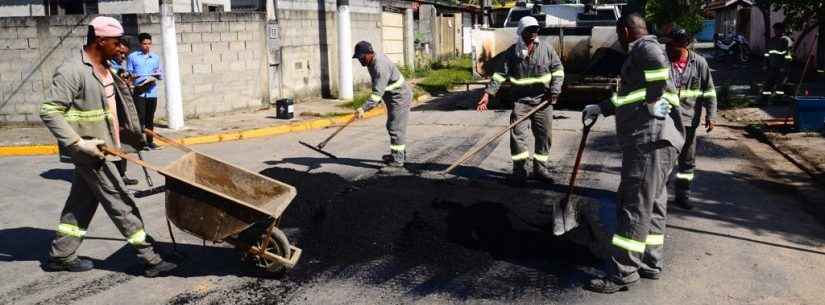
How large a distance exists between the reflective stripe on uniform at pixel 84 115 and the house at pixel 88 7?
30.1ft

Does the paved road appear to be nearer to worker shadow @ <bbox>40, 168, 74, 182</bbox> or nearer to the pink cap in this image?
worker shadow @ <bbox>40, 168, 74, 182</bbox>

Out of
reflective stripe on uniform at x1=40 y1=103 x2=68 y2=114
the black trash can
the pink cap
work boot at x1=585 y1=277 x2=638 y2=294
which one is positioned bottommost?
work boot at x1=585 y1=277 x2=638 y2=294

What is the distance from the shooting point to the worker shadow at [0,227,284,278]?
4848 millimetres

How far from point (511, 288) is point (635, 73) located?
1575 millimetres

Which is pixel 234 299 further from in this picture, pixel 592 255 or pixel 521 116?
pixel 521 116

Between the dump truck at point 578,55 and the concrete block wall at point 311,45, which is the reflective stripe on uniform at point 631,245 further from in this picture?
the concrete block wall at point 311,45

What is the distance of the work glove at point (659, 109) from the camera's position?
435cm

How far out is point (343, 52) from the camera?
15.0 m

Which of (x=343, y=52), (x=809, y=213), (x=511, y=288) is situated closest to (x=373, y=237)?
(x=511, y=288)

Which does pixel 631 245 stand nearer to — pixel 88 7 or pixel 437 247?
pixel 437 247

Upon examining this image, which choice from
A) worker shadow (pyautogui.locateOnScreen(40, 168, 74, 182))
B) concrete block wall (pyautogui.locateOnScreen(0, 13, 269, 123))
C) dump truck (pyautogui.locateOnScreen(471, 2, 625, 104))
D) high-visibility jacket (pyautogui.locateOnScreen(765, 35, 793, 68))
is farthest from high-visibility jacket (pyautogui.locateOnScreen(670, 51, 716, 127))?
high-visibility jacket (pyautogui.locateOnScreen(765, 35, 793, 68))

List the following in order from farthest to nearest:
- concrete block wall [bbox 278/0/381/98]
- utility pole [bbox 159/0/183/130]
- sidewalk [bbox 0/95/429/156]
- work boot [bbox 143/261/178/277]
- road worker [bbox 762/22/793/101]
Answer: concrete block wall [bbox 278/0/381/98] → road worker [bbox 762/22/793/101] → utility pole [bbox 159/0/183/130] → sidewalk [bbox 0/95/429/156] → work boot [bbox 143/261/178/277]

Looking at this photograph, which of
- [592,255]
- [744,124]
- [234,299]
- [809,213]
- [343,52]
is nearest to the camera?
[234,299]

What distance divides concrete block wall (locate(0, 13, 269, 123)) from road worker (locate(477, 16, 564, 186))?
22.5 feet
